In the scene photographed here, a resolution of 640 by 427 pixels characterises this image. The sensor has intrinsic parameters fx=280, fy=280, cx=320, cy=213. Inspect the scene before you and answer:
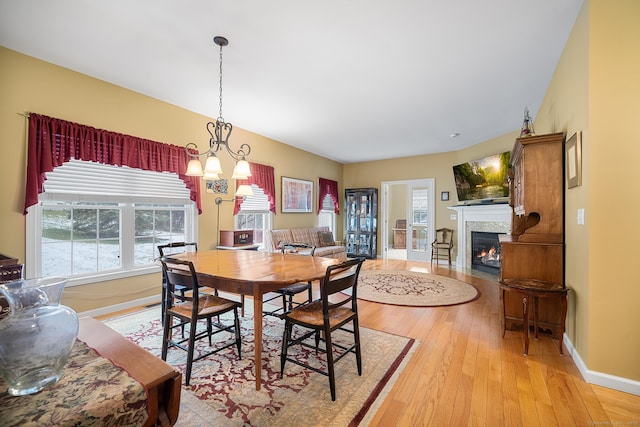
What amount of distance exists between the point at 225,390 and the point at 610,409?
2.42 meters

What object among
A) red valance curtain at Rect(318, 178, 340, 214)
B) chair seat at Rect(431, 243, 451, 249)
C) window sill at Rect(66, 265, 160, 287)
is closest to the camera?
window sill at Rect(66, 265, 160, 287)

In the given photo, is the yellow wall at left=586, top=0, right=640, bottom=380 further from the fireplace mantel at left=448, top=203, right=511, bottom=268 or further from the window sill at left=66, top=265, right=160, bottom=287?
the window sill at left=66, top=265, right=160, bottom=287

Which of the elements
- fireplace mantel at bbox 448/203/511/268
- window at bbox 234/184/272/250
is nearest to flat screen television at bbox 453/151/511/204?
fireplace mantel at bbox 448/203/511/268

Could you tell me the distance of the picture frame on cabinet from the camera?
84.3 inches

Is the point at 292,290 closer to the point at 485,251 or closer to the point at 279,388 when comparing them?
the point at 279,388

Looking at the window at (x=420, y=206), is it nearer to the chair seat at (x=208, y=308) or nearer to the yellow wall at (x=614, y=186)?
the yellow wall at (x=614, y=186)

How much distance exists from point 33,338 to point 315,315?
4.87ft

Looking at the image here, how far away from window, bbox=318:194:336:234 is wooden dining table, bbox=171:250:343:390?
4.67 meters

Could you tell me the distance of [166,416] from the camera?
0.83 m

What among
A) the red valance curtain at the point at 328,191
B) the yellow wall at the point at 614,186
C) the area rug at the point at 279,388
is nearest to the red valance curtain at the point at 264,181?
the red valance curtain at the point at 328,191

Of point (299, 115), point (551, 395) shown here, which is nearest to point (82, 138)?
point (299, 115)

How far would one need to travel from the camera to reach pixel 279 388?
6.22ft

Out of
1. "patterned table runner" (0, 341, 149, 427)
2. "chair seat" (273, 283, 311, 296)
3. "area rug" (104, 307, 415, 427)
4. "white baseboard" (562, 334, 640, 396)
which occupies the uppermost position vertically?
"patterned table runner" (0, 341, 149, 427)

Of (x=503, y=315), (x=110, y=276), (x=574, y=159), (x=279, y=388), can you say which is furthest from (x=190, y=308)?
(x=574, y=159)
